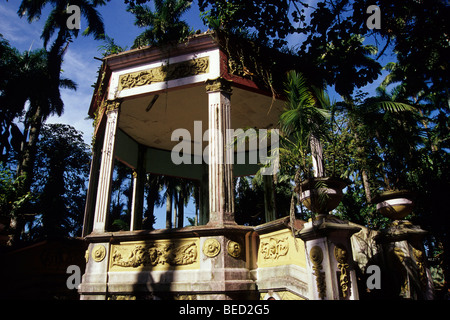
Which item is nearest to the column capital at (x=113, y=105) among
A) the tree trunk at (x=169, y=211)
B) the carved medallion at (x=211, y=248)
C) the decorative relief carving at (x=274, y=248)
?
the carved medallion at (x=211, y=248)

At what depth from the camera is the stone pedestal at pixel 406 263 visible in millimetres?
5496

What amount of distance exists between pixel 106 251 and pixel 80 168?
76.9 ft

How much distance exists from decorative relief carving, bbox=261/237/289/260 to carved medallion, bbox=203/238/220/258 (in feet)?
3.17

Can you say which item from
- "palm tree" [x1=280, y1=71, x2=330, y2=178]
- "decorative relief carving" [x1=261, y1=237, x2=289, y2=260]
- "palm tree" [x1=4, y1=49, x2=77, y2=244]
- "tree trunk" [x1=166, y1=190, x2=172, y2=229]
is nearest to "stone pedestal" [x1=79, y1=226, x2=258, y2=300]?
"decorative relief carving" [x1=261, y1=237, x2=289, y2=260]

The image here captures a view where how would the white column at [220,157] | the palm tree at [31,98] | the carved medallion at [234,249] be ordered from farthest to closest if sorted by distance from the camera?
the palm tree at [31,98]
the white column at [220,157]
the carved medallion at [234,249]

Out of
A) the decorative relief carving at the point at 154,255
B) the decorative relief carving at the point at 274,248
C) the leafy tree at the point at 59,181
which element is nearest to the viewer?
the decorative relief carving at the point at 274,248

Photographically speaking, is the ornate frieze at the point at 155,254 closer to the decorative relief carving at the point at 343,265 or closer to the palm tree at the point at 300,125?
the palm tree at the point at 300,125

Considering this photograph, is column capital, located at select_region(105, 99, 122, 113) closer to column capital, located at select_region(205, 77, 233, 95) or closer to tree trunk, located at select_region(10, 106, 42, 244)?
column capital, located at select_region(205, 77, 233, 95)

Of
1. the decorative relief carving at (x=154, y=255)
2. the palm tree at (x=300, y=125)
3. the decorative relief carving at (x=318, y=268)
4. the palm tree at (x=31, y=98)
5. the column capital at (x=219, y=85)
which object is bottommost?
the decorative relief carving at (x=318, y=268)

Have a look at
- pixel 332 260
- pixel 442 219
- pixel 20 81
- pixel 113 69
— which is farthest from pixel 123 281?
pixel 20 81

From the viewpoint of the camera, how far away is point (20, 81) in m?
18.4

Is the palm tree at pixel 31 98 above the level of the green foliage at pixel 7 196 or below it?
above

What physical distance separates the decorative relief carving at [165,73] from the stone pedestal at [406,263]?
19.3ft

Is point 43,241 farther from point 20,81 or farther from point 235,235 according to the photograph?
point 20,81
